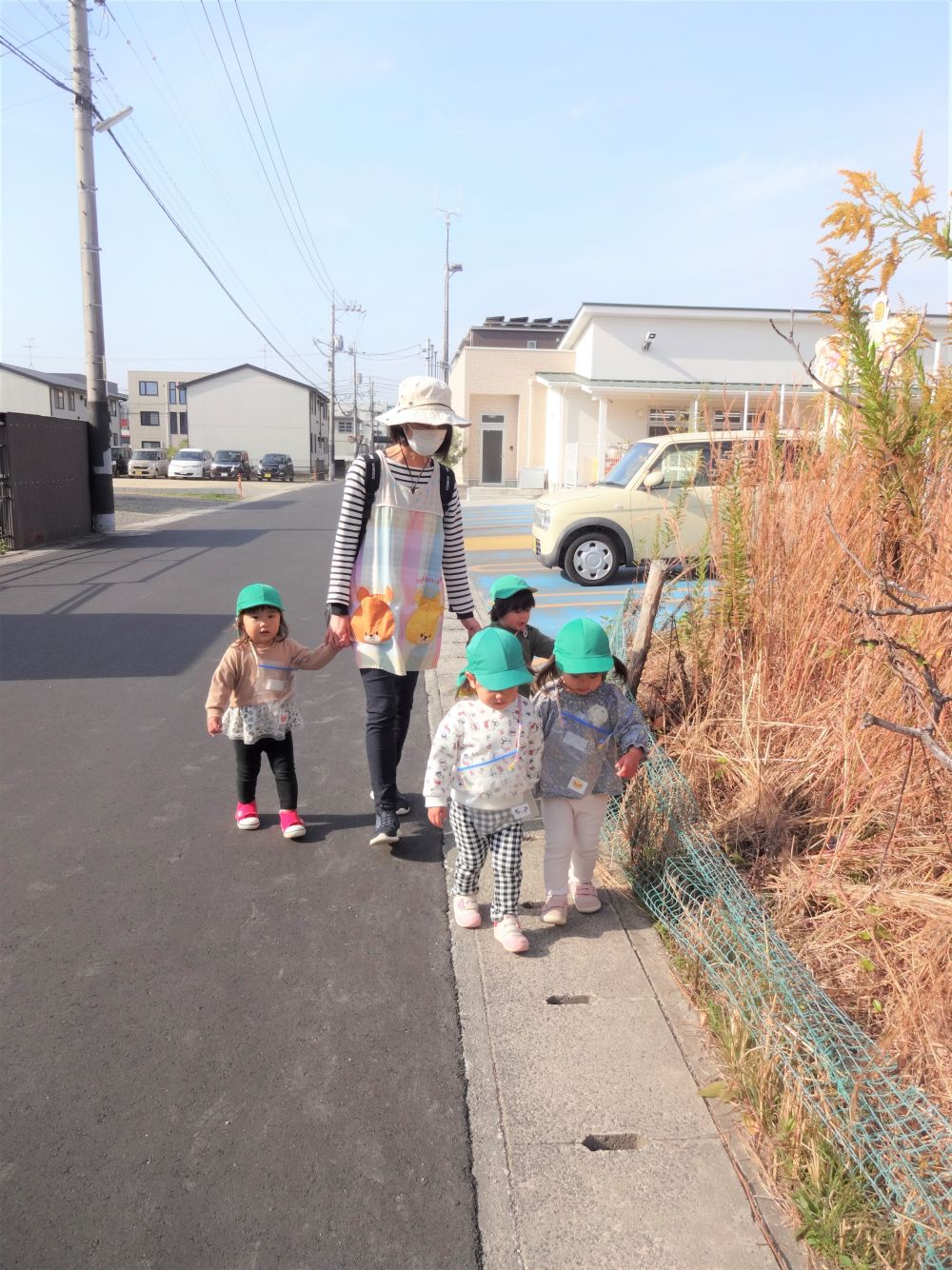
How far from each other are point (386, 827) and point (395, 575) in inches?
42.5

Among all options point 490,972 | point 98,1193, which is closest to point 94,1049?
point 98,1193

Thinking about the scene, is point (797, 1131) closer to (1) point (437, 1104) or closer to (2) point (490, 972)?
(1) point (437, 1104)

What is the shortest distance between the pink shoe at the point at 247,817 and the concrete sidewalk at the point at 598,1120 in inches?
52.4

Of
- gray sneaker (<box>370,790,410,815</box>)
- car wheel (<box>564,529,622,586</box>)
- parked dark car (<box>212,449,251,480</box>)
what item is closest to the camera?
gray sneaker (<box>370,790,410,815</box>)

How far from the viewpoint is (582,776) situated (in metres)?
3.22

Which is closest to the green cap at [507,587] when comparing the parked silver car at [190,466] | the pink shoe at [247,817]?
the pink shoe at [247,817]

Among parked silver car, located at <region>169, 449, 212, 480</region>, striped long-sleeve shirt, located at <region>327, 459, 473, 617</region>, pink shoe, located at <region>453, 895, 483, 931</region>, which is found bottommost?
pink shoe, located at <region>453, 895, 483, 931</region>

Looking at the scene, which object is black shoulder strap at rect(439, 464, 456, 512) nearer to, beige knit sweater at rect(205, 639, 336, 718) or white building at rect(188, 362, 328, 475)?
beige knit sweater at rect(205, 639, 336, 718)

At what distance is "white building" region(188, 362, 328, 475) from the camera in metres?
63.2

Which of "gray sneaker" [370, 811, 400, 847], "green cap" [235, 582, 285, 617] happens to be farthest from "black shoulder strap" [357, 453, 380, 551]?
"gray sneaker" [370, 811, 400, 847]

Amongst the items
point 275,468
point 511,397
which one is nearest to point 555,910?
point 511,397

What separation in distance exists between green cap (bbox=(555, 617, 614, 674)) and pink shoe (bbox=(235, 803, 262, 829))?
68.3 inches

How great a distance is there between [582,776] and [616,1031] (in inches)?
33.2

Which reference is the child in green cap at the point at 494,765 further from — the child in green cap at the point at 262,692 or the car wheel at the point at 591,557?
the car wheel at the point at 591,557
